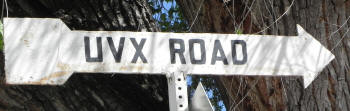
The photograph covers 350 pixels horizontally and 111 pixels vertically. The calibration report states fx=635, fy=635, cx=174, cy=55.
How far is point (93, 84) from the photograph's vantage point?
8.87ft

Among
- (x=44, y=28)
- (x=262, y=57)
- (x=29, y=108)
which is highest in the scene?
(x=44, y=28)

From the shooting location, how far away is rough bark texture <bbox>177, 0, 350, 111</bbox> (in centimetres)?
269

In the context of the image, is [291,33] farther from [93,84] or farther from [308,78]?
[93,84]

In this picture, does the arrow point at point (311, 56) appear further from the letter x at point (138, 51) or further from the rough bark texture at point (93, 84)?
the rough bark texture at point (93, 84)

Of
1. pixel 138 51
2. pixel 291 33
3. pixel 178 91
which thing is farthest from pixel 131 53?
pixel 291 33

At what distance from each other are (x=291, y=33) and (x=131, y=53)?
928 mm

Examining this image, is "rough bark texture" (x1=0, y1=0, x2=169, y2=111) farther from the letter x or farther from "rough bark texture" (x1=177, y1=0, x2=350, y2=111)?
the letter x

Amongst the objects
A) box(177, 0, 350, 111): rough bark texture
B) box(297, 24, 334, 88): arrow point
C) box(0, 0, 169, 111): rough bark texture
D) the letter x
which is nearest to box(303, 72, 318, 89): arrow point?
box(297, 24, 334, 88): arrow point

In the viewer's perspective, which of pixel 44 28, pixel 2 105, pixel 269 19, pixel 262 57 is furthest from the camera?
pixel 269 19

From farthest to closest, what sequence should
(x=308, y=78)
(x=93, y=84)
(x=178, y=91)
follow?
(x=93, y=84), (x=308, y=78), (x=178, y=91)

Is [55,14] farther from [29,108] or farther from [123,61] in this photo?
[123,61]

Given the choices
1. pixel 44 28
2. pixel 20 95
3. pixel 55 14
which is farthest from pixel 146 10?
pixel 44 28

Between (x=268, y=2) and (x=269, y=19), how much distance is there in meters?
0.08

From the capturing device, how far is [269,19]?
109 inches
